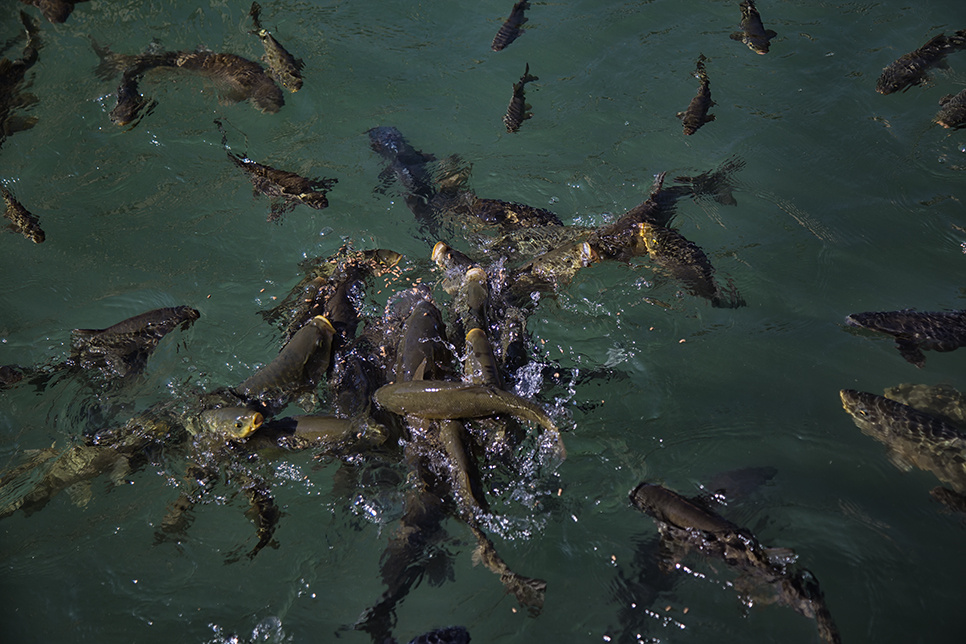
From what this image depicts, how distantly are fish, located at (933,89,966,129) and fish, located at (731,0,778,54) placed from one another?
2005mm

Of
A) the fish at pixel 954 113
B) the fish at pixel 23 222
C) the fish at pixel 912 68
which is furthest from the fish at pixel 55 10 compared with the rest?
the fish at pixel 954 113

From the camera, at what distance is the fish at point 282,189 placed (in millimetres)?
5762

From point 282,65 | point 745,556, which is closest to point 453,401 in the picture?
point 745,556

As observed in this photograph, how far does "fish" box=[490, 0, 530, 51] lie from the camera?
745cm

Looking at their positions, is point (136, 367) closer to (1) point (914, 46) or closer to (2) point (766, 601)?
(2) point (766, 601)

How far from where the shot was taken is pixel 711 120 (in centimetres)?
662

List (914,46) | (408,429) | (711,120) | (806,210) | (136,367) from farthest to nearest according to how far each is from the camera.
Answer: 1. (914,46)
2. (711,120)
3. (806,210)
4. (136,367)
5. (408,429)

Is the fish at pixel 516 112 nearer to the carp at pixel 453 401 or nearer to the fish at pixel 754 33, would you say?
the fish at pixel 754 33

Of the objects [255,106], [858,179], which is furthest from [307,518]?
[858,179]

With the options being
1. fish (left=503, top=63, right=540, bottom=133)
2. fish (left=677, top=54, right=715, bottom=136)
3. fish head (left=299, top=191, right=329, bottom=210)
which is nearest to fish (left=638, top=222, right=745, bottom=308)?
fish (left=677, top=54, right=715, bottom=136)

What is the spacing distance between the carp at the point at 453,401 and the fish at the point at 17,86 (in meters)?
5.95

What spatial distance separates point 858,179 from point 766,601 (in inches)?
181

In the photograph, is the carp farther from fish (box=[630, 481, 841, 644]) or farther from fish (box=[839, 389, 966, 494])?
fish (box=[839, 389, 966, 494])

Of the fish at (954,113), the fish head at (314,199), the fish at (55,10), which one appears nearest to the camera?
the fish head at (314,199)
